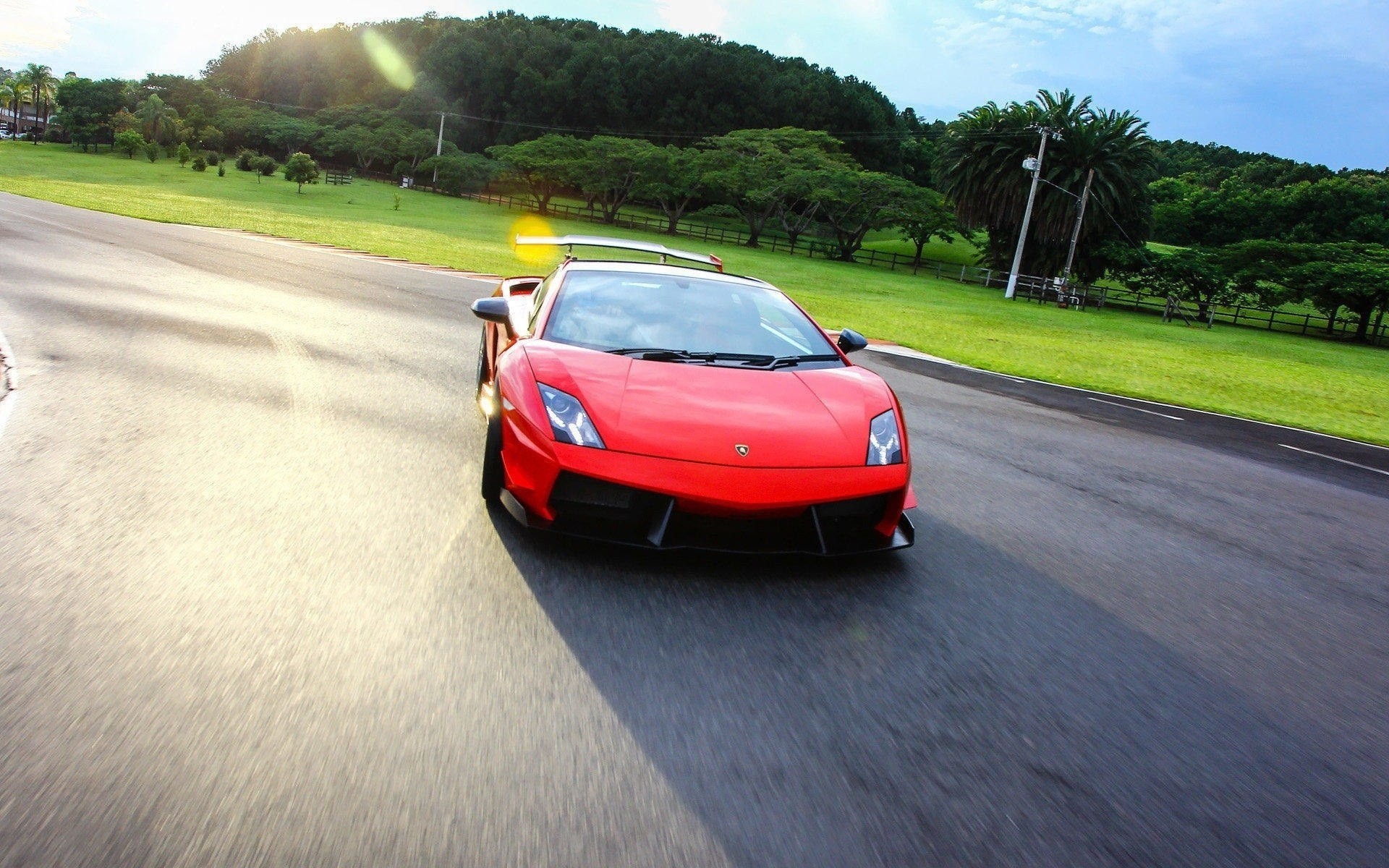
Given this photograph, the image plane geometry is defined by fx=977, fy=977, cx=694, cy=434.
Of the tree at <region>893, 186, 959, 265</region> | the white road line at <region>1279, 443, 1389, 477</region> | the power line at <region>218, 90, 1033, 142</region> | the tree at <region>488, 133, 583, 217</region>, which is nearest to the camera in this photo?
the white road line at <region>1279, 443, 1389, 477</region>

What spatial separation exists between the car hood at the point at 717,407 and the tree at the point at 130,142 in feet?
294

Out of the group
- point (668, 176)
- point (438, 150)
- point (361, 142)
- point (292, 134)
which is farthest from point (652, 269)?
point (292, 134)

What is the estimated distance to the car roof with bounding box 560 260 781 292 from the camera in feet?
18.5

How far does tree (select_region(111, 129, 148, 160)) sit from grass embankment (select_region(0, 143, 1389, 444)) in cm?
1828

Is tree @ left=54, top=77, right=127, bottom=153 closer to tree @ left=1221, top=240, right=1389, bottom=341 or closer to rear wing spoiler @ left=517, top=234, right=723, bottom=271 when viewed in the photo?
tree @ left=1221, top=240, right=1389, bottom=341

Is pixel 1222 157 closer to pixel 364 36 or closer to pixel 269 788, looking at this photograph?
pixel 364 36

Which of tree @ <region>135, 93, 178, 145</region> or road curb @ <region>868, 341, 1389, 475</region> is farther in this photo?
tree @ <region>135, 93, 178, 145</region>

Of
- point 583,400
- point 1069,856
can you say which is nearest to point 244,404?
point 583,400

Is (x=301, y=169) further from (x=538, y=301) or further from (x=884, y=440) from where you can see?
(x=884, y=440)

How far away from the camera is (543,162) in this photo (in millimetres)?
70250

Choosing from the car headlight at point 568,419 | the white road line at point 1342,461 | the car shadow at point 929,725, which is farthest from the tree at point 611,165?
the car shadow at point 929,725

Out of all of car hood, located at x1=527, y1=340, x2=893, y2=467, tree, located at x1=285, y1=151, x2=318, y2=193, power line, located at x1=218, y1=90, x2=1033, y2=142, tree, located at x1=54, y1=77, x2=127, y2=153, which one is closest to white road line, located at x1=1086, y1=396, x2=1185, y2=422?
car hood, located at x1=527, y1=340, x2=893, y2=467

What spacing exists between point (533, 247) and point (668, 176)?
45.5 meters

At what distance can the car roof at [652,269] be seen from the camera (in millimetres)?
5648
